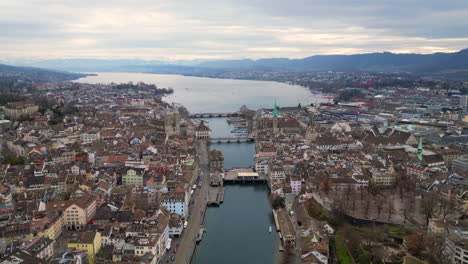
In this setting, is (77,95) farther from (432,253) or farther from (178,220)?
(432,253)

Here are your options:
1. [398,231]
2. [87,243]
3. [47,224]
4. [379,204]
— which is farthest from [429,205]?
[47,224]

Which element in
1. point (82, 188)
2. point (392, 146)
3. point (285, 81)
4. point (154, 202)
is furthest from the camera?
point (285, 81)

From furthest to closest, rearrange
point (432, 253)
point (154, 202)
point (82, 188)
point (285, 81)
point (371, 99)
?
point (285, 81) → point (371, 99) → point (82, 188) → point (154, 202) → point (432, 253)

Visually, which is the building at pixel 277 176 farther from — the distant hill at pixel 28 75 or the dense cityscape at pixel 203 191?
the distant hill at pixel 28 75

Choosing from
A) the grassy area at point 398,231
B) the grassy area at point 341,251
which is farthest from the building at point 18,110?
the grassy area at point 398,231

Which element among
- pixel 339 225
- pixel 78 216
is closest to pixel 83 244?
pixel 78 216

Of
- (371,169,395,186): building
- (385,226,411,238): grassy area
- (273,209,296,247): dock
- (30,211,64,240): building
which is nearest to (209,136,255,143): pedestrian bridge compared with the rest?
(371,169,395,186): building

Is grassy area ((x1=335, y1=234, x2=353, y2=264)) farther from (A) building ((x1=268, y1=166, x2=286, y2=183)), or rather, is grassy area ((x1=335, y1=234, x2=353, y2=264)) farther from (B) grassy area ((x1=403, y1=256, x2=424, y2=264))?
(A) building ((x1=268, y1=166, x2=286, y2=183))
